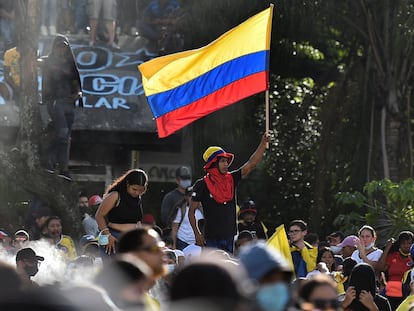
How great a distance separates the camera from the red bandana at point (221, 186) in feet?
37.9

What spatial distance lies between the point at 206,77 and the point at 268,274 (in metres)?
7.79

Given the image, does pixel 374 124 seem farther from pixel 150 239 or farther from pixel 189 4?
pixel 150 239

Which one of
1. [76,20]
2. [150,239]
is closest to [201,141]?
[76,20]

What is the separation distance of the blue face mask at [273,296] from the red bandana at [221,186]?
6.27 meters

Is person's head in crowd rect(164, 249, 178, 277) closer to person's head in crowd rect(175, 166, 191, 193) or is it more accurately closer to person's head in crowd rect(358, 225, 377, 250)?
person's head in crowd rect(358, 225, 377, 250)

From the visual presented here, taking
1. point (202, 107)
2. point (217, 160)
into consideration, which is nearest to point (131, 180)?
point (217, 160)

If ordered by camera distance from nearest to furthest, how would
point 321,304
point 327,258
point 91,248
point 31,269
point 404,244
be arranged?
point 321,304 → point 31,269 → point 91,248 → point 327,258 → point 404,244

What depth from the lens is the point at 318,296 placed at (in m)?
6.11

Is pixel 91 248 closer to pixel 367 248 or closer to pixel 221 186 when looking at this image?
pixel 221 186

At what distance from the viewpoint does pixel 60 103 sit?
15.9 metres

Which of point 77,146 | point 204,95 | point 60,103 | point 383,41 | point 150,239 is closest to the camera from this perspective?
point 150,239

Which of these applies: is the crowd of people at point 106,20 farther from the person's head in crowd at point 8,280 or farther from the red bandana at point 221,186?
the person's head in crowd at point 8,280

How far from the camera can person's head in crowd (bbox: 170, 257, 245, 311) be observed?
181 inches

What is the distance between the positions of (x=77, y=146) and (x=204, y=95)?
7008 millimetres
